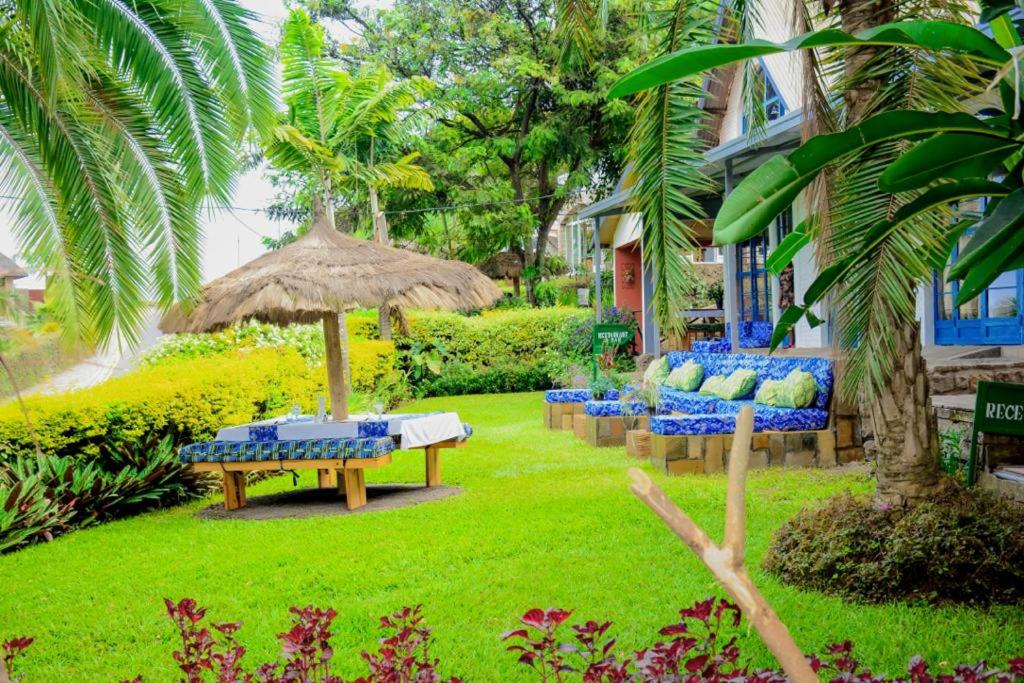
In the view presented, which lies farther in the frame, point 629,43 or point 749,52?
point 629,43

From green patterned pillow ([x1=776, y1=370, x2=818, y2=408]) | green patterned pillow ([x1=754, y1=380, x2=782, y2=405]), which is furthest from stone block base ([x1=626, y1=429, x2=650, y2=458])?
green patterned pillow ([x1=776, y1=370, x2=818, y2=408])

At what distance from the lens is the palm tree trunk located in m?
5.46

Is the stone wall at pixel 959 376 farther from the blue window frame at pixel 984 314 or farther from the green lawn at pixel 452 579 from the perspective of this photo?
the green lawn at pixel 452 579

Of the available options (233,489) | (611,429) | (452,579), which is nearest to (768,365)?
(611,429)

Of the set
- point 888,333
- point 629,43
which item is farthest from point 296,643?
point 629,43

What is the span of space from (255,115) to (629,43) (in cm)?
2156

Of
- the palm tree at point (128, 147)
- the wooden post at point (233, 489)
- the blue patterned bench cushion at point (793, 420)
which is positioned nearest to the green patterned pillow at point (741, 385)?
the blue patterned bench cushion at point (793, 420)

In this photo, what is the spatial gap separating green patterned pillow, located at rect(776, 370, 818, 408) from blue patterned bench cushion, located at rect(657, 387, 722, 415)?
1045 mm

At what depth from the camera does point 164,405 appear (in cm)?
966

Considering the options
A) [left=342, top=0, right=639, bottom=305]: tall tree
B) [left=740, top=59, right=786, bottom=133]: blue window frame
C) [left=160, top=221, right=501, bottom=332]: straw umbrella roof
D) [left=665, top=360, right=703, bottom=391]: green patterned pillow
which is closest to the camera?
[left=160, top=221, right=501, bottom=332]: straw umbrella roof

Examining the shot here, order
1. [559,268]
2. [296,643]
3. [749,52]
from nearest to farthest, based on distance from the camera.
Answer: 1. [749,52]
2. [296,643]
3. [559,268]

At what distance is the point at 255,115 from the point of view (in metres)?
6.99

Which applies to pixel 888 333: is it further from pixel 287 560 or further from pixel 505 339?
pixel 505 339

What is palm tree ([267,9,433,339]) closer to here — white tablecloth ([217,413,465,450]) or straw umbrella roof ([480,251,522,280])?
white tablecloth ([217,413,465,450])
